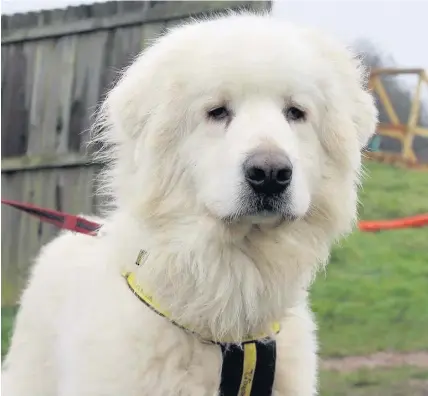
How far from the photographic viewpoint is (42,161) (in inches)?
236

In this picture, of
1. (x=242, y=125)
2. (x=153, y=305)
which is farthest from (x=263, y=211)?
(x=153, y=305)

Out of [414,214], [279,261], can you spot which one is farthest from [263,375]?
[414,214]

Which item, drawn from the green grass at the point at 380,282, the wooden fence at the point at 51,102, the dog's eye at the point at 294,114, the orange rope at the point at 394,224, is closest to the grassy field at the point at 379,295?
the green grass at the point at 380,282

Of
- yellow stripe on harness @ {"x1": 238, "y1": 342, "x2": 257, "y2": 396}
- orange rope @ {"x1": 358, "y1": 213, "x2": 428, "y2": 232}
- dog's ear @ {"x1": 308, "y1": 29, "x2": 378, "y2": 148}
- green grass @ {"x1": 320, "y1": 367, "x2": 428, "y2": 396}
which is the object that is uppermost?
dog's ear @ {"x1": 308, "y1": 29, "x2": 378, "y2": 148}

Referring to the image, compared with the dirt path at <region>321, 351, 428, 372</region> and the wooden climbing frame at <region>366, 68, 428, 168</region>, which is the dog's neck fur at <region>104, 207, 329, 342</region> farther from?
the wooden climbing frame at <region>366, 68, 428, 168</region>

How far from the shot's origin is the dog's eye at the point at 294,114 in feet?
8.27

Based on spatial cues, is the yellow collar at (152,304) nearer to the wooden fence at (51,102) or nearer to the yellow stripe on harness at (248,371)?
the yellow stripe on harness at (248,371)

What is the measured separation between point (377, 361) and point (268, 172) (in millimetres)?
3232

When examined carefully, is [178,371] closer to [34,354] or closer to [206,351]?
[206,351]

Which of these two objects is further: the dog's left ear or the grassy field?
the grassy field

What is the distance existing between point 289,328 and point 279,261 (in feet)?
0.88

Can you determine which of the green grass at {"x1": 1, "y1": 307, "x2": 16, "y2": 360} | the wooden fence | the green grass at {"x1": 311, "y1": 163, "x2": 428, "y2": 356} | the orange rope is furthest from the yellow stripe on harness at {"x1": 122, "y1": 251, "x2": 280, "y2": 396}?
the wooden fence

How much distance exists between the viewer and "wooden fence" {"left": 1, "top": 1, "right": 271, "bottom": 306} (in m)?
5.82

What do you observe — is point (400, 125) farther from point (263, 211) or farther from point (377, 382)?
point (263, 211)
